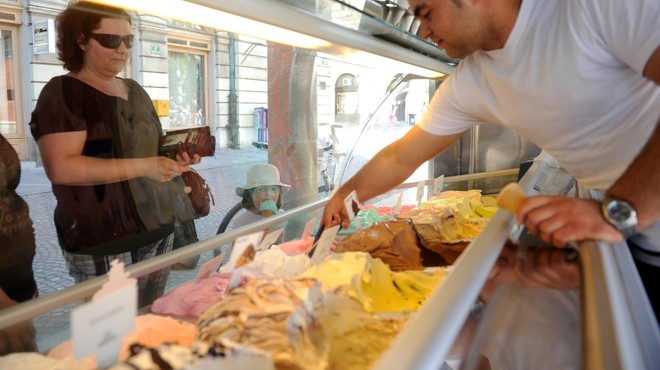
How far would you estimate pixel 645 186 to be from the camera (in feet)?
3.42

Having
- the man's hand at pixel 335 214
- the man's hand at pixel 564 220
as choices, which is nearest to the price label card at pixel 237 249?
the man's hand at pixel 564 220

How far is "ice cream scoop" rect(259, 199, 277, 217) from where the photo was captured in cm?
271

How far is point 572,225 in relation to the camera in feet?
3.17

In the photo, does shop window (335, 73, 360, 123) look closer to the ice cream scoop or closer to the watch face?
the ice cream scoop

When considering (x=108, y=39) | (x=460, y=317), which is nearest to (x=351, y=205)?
(x=108, y=39)

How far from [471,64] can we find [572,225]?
3.08ft

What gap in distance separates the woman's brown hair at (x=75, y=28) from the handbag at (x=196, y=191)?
68cm

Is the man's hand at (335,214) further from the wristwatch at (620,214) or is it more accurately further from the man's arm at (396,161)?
the wristwatch at (620,214)

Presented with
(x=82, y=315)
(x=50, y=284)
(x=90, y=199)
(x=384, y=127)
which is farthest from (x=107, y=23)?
(x=384, y=127)

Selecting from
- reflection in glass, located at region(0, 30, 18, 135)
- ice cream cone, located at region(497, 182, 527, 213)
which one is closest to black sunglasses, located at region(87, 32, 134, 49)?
reflection in glass, located at region(0, 30, 18, 135)

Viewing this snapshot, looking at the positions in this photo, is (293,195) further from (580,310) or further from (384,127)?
(580,310)

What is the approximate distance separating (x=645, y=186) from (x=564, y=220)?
0.70 feet

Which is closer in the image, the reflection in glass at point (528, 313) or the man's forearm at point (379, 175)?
the reflection in glass at point (528, 313)

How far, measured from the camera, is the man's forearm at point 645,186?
103cm
